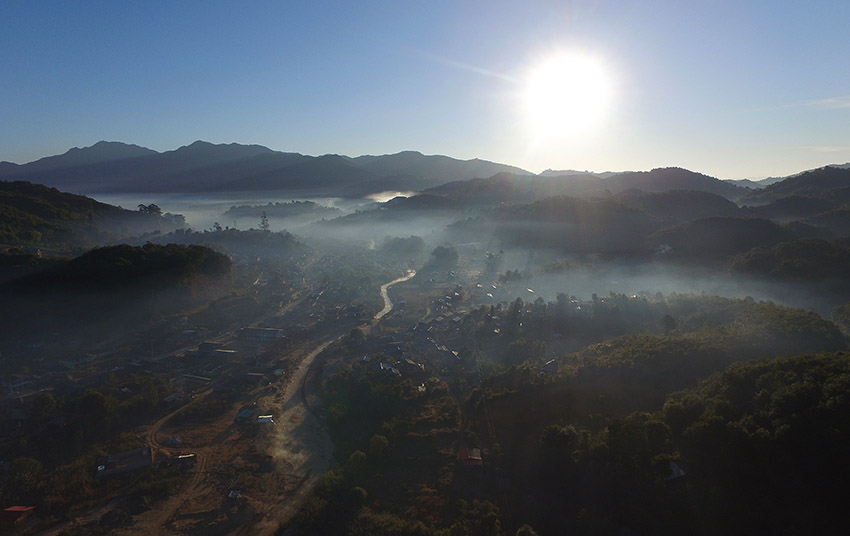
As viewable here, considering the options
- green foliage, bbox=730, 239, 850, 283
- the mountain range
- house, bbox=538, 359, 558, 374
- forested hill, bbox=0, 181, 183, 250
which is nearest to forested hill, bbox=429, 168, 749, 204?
the mountain range

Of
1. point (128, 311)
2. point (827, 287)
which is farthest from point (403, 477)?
point (827, 287)

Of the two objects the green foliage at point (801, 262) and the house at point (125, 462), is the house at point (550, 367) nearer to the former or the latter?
the house at point (125, 462)

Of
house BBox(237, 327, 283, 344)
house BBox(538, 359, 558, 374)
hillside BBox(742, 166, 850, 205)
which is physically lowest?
house BBox(237, 327, 283, 344)

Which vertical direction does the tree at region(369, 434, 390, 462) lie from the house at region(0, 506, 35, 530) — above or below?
above

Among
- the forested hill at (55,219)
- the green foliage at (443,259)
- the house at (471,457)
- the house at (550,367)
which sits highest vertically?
the forested hill at (55,219)

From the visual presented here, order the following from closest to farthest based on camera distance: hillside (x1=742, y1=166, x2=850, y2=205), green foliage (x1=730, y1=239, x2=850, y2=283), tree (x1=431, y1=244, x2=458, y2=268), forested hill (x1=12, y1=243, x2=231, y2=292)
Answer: forested hill (x1=12, y1=243, x2=231, y2=292), green foliage (x1=730, y1=239, x2=850, y2=283), tree (x1=431, y1=244, x2=458, y2=268), hillside (x1=742, y1=166, x2=850, y2=205)

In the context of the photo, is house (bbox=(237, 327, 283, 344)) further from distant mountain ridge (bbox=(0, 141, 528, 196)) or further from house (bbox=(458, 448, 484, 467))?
distant mountain ridge (bbox=(0, 141, 528, 196))

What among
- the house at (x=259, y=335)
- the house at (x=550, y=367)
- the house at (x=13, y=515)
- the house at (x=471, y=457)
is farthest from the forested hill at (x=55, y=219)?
the house at (x=550, y=367)
